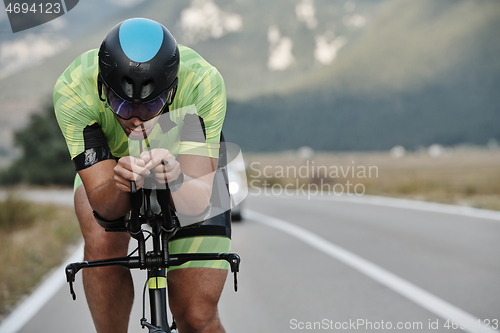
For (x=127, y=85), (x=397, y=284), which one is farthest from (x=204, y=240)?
(x=397, y=284)

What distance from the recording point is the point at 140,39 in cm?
250

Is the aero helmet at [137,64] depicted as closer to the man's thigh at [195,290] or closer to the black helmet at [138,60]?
the black helmet at [138,60]

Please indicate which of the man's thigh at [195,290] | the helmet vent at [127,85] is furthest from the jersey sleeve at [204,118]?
the man's thigh at [195,290]

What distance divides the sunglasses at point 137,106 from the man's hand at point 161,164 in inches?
12.6

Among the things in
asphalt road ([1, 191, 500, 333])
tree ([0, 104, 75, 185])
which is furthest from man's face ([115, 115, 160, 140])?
tree ([0, 104, 75, 185])

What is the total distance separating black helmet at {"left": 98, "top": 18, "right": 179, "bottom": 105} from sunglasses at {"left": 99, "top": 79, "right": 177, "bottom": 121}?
31 mm

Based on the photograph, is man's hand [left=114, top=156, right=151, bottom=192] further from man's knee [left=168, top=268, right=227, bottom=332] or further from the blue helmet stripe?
man's knee [left=168, top=268, right=227, bottom=332]

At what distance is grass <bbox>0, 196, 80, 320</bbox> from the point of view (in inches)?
279

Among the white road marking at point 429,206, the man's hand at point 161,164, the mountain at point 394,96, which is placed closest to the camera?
the man's hand at point 161,164

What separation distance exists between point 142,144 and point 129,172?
33cm

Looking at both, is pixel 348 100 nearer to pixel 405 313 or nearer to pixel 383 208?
pixel 383 208

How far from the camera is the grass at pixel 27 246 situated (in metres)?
7.07

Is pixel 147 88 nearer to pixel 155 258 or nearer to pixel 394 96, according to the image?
pixel 155 258

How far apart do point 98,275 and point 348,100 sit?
170 m
